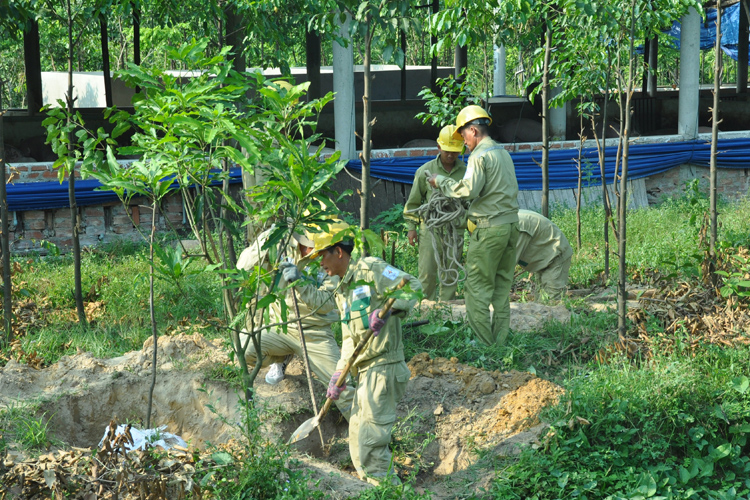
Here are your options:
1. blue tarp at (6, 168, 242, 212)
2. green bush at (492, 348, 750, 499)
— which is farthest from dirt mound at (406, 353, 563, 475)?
blue tarp at (6, 168, 242, 212)

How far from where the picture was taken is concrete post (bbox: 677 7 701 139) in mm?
11102

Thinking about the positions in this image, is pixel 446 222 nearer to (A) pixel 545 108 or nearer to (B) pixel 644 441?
(A) pixel 545 108

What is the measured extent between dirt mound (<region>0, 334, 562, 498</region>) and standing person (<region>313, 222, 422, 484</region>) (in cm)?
40

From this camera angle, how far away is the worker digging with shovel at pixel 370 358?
4.13 m

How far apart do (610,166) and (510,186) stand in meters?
5.70

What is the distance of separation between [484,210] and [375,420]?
2.27 m

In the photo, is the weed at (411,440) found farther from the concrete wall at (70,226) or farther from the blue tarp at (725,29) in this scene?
the blue tarp at (725,29)

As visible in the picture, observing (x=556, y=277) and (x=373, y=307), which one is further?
(x=556, y=277)

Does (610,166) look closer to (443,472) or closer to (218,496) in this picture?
(443,472)

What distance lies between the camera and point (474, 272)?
19.4 feet

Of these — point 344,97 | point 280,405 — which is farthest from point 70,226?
point 280,405

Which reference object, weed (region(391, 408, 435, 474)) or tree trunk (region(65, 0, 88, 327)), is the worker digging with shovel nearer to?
weed (region(391, 408, 435, 474))

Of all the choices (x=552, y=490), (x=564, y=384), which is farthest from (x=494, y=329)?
(x=552, y=490)

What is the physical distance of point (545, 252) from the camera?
7109 millimetres
